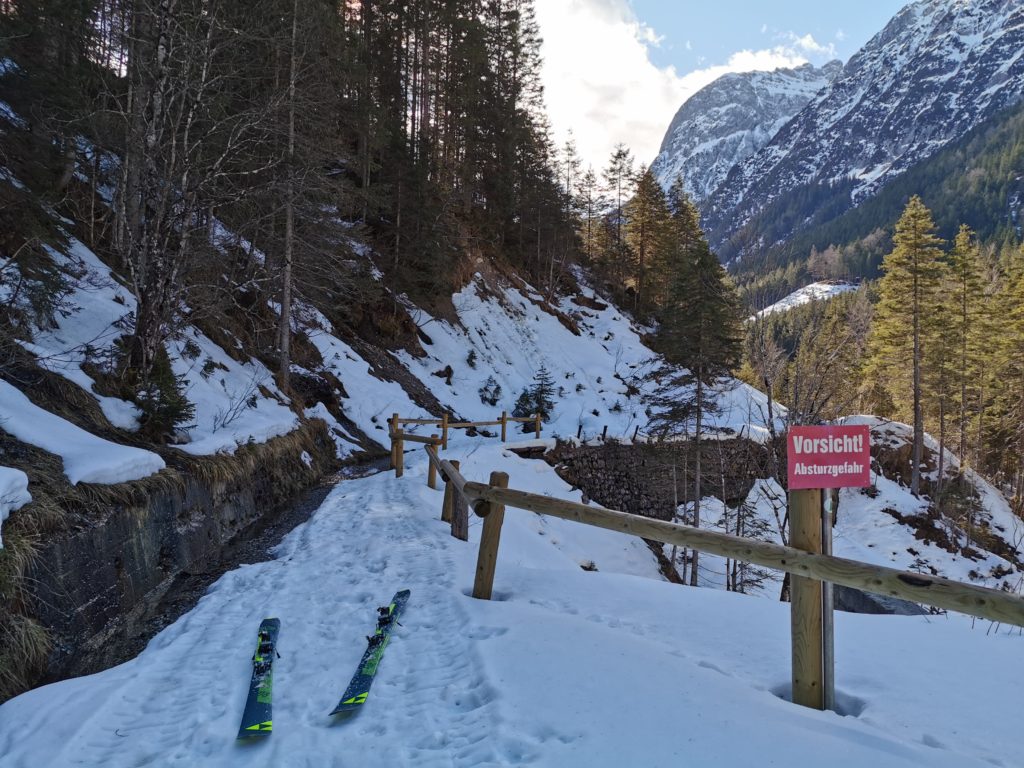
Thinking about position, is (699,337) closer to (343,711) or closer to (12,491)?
(343,711)

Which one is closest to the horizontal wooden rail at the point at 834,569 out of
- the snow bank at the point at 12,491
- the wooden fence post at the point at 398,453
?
the snow bank at the point at 12,491

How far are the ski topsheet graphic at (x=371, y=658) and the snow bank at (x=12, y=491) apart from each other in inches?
108

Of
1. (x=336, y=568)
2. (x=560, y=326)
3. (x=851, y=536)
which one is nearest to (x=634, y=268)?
(x=560, y=326)

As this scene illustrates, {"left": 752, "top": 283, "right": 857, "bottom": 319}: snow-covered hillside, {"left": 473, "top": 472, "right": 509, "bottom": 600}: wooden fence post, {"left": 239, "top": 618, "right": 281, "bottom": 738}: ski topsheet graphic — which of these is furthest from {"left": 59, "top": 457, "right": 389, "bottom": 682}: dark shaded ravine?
{"left": 752, "top": 283, "right": 857, "bottom": 319}: snow-covered hillside

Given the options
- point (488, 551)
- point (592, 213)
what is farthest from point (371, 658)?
point (592, 213)

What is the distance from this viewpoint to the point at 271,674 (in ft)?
11.3

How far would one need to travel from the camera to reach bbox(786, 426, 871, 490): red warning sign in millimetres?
2693

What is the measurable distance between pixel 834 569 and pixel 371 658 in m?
2.93

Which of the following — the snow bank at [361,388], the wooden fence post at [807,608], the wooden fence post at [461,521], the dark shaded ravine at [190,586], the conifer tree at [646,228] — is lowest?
the dark shaded ravine at [190,586]

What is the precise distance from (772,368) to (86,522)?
11.4 m

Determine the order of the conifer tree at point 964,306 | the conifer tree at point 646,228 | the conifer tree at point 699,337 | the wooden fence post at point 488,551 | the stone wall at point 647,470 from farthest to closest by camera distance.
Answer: the conifer tree at point 646,228 → the conifer tree at point 964,306 → the stone wall at point 647,470 → the conifer tree at point 699,337 → the wooden fence post at point 488,551

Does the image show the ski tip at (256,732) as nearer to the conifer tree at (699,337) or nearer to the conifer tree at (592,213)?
the conifer tree at (699,337)

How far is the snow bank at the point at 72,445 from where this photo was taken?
16.5ft

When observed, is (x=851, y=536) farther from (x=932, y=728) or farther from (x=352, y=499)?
(x=932, y=728)
